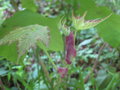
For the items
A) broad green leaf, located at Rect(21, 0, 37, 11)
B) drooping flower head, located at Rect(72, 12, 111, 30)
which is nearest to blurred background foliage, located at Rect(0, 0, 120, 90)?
broad green leaf, located at Rect(21, 0, 37, 11)

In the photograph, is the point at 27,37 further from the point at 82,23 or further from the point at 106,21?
the point at 106,21

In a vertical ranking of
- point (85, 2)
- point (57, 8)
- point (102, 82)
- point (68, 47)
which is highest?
point (57, 8)

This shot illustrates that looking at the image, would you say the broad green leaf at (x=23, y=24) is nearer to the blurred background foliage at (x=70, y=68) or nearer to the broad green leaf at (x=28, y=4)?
the blurred background foliage at (x=70, y=68)

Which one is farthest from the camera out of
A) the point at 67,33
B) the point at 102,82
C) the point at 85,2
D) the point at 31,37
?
the point at 102,82

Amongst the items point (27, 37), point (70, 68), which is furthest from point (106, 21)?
point (27, 37)

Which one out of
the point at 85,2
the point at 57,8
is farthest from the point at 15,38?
the point at 57,8

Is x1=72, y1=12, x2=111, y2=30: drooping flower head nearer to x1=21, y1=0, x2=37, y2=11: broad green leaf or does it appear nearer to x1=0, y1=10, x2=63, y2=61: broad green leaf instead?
x1=0, y1=10, x2=63, y2=61: broad green leaf

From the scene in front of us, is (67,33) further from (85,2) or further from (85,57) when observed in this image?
(85,57)
